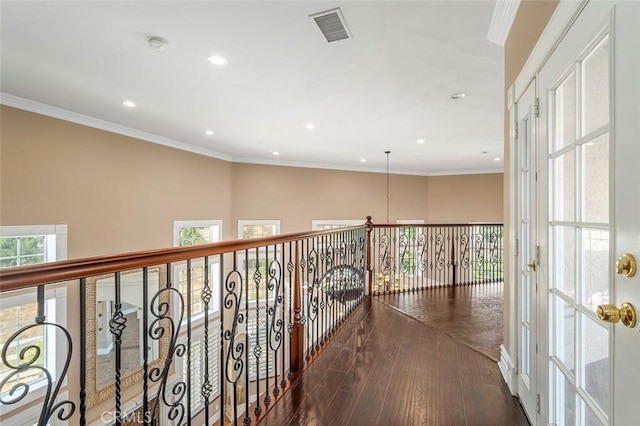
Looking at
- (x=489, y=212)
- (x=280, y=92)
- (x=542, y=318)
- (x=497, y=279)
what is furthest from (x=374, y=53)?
(x=489, y=212)

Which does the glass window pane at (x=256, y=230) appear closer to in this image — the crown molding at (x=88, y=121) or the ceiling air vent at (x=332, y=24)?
the crown molding at (x=88, y=121)

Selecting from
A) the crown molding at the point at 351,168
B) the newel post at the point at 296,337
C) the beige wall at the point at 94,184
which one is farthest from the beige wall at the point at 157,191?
the newel post at the point at 296,337

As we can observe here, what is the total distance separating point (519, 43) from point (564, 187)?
1223 millimetres

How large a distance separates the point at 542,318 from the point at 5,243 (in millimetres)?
5585

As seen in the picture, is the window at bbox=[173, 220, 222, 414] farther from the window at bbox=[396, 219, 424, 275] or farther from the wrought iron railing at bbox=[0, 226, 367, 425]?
the window at bbox=[396, 219, 424, 275]

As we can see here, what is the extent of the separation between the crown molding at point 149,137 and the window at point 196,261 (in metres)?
1.54

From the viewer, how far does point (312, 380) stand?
2350 mm

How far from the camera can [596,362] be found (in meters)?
1.14

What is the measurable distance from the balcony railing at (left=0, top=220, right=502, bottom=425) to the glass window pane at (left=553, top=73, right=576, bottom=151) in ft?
5.48

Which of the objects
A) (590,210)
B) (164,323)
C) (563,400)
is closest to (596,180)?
(590,210)

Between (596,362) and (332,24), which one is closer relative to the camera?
(596,362)

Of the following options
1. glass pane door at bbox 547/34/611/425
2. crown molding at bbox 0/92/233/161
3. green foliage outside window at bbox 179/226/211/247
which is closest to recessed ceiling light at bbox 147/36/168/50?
crown molding at bbox 0/92/233/161

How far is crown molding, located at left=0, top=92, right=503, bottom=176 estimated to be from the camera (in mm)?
3887

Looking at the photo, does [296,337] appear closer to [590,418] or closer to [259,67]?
[590,418]
